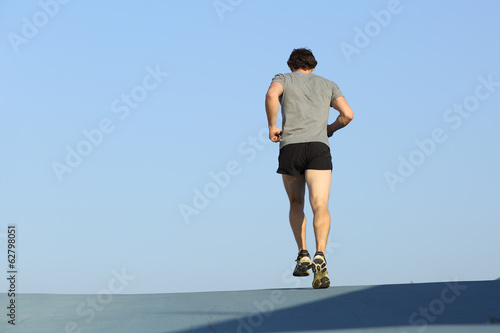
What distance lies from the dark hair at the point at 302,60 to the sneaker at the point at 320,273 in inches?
67.7

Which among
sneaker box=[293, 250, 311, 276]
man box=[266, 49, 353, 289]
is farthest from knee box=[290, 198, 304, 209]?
sneaker box=[293, 250, 311, 276]

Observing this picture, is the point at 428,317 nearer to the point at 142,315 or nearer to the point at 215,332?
the point at 215,332

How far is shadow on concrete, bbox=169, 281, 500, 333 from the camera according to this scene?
3648 millimetres

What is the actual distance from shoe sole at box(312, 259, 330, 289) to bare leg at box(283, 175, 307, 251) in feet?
1.83

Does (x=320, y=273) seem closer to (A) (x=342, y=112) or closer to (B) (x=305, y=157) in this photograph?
(B) (x=305, y=157)

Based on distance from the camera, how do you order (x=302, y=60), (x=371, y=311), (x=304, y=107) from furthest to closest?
(x=302, y=60), (x=304, y=107), (x=371, y=311)

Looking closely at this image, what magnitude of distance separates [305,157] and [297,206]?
49cm

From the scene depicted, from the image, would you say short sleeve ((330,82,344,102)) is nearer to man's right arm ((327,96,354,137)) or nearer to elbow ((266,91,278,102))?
man's right arm ((327,96,354,137))

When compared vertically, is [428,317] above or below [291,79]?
below

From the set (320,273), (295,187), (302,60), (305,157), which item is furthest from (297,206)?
(302,60)

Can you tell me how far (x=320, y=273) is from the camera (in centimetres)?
550

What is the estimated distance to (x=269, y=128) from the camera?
5.96 metres

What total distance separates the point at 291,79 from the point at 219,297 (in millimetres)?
1984

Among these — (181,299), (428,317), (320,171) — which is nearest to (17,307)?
(181,299)
